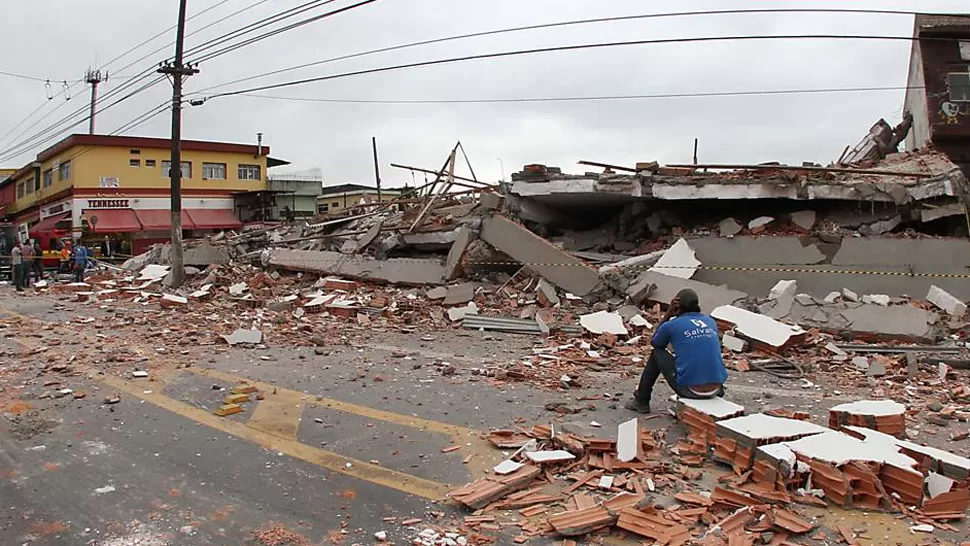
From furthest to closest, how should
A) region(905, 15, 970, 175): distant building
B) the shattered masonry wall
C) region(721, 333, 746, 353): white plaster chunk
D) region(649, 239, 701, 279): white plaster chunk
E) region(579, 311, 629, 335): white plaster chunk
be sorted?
1. region(905, 15, 970, 175): distant building
2. region(649, 239, 701, 279): white plaster chunk
3. the shattered masonry wall
4. region(579, 311, 629, 335): white plaster chunk
5. region(721, 333, 746, 353): white plaster chunk

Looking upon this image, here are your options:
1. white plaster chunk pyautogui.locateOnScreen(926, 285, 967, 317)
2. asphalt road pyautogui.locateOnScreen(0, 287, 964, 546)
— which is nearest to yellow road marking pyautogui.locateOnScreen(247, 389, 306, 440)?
asphalt road pyautogui.locateOnScreen(0, 287, 964, 546)

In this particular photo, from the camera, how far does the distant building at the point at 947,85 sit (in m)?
21.3

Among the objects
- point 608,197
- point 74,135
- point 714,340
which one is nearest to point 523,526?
point 714,340

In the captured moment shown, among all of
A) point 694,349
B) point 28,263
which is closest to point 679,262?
point 694,349

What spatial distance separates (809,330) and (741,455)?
5.84 meters

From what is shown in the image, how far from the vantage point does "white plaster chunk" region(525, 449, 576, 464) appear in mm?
4613

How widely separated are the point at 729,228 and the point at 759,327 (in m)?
4.04

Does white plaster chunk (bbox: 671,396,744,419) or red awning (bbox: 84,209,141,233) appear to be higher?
red awning (bbox: 84,209,141,233)

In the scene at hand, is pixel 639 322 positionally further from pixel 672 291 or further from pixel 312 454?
pixel 312 454

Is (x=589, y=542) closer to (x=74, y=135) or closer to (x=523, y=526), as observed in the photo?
(x=523, y=526)

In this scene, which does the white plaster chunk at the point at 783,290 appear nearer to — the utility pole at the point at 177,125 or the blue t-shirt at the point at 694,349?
the blue t-shirt at the point at 694,349

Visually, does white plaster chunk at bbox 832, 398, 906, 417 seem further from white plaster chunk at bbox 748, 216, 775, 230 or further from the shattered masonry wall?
white plaster chunk at bbox 748, 216, 775, 230

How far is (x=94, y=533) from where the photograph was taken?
3.72 m

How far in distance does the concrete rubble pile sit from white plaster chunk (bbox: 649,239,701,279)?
266 inches
